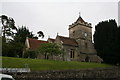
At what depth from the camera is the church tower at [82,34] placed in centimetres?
5119

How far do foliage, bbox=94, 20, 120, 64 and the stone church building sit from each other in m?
7.70

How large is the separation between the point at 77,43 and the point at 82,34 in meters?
3.90

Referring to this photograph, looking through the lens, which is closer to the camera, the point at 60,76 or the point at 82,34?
the point at 60,76

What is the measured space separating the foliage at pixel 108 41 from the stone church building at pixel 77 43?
7697 mm

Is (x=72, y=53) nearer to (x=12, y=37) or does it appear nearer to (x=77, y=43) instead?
(x=77, y=43)

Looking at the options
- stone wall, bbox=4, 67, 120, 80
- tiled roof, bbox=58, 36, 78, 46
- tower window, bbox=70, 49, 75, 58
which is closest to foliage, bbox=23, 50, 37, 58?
tiled roof, bbox=58, 36, 78, 46

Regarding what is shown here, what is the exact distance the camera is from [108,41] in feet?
130

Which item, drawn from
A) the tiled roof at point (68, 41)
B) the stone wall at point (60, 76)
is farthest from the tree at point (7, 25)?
the stone wall at point (60, 76)

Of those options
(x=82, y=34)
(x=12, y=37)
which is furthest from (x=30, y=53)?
(x=82, y=34)

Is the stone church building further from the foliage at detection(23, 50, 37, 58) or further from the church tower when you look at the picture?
the foliage at detection(23, 50, 37, 58)

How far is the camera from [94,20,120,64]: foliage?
38125 mm

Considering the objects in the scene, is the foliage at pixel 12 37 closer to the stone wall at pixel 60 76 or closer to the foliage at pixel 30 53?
the foliage at pixel 30 53

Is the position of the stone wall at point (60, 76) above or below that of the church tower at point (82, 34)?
below

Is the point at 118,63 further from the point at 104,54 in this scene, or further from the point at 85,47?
the point at 85,47
